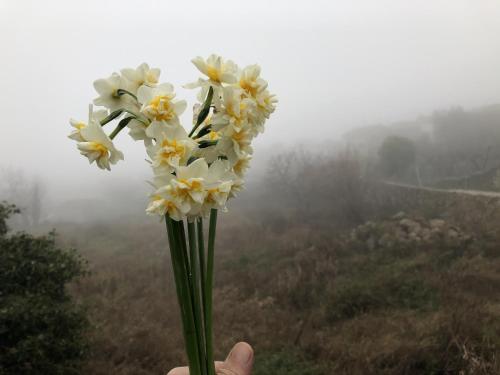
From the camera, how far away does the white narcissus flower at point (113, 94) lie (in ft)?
2.58

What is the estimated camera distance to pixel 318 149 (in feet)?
47.5

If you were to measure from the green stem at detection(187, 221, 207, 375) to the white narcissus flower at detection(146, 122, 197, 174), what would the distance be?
0.47 ft

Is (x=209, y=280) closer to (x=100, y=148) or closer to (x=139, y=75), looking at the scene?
(x=100, y=148)

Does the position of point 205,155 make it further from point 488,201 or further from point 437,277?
point 488,201

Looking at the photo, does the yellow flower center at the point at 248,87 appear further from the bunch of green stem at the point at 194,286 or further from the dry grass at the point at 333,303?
the dry grass at the point at 333,303

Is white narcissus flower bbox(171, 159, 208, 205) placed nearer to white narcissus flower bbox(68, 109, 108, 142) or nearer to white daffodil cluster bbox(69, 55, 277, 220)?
white daffodil cluster bbox(69, 55, 277, 220)

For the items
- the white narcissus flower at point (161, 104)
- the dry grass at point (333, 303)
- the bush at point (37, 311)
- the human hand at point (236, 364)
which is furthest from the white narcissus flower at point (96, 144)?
the dry grass at point (333, 303)

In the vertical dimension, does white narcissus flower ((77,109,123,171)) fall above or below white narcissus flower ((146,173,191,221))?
above

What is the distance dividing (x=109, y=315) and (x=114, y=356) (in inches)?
56.3

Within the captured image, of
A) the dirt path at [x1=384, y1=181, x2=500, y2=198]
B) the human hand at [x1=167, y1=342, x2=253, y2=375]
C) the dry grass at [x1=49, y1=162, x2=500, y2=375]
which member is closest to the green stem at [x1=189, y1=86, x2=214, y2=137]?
the human hand at [x1=167, y1=342, x2=253, y2=375]

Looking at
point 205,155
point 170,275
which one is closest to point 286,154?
point 170,275

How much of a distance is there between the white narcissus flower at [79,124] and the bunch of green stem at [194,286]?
9.4 inches

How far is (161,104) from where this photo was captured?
0.69m

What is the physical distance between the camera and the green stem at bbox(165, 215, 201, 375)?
78cm
